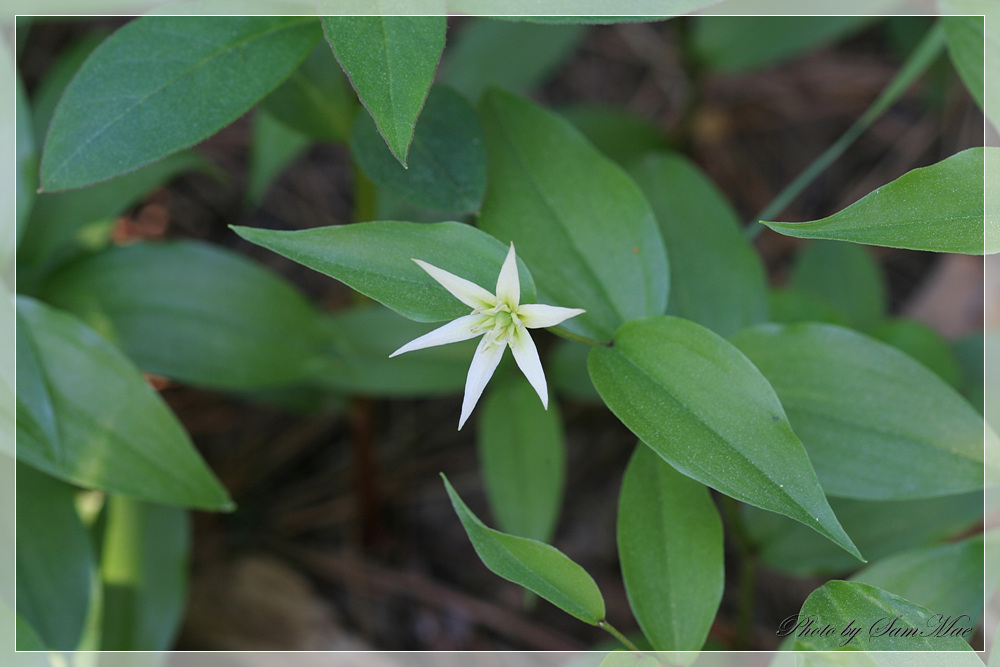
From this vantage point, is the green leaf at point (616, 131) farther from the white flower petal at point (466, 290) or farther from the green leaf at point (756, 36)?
the white flower petal at point (466, 290)

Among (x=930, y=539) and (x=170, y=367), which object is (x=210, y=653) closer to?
(x=170, y=367)

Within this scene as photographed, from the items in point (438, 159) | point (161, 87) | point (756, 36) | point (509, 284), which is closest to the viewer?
point (509, 284)

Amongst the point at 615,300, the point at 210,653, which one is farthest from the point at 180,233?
the point at 615,300

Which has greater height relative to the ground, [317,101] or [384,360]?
[317,101]

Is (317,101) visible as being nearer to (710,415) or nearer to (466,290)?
(466,290)

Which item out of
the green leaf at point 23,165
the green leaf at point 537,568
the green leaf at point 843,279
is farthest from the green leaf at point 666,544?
the green leaf at point 23,165

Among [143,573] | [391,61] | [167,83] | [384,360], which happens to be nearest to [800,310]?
[384,360]
